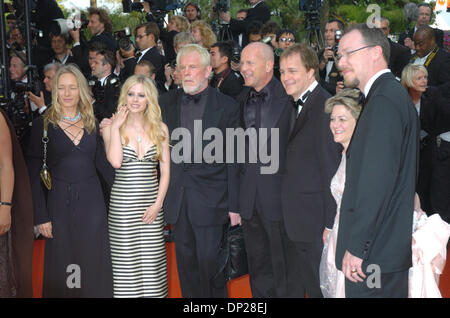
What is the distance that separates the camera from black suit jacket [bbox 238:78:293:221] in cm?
373

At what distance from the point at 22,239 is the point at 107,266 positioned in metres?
0.74

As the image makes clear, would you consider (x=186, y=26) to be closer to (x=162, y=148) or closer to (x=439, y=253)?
(x=162, y=148)

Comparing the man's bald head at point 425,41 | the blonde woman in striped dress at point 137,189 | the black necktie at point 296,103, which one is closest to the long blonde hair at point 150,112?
the blonde woman in striped dress at point 137,189

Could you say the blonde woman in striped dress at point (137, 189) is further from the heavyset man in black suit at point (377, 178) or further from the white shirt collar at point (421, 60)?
the white shirt collar at point (421, 60)

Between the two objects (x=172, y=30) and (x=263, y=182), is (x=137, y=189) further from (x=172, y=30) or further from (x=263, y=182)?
(x=172, y=30)

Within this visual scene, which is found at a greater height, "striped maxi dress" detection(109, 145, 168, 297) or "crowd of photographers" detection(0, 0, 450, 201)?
"crowd of photographers" detection(0, 0, 450, 201)

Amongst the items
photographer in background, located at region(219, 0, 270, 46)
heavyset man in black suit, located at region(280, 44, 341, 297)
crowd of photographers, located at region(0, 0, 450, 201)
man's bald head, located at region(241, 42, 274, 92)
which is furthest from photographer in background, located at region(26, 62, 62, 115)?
heavyset man in black suit, located at region(280, 44, 341, 297)

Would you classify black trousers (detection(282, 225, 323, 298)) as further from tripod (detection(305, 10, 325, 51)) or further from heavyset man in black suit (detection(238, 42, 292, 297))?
tripod (detection(305, 10, 325, 51))

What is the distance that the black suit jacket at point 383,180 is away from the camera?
2418mm

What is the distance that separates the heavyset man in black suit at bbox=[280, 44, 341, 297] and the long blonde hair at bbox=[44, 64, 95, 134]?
1.47 meters

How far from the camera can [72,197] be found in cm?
381

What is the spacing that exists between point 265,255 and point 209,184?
0.67 metres

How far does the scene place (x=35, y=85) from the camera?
5.40 metres

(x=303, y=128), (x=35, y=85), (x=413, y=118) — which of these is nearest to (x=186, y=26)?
(x=35, y=85)
